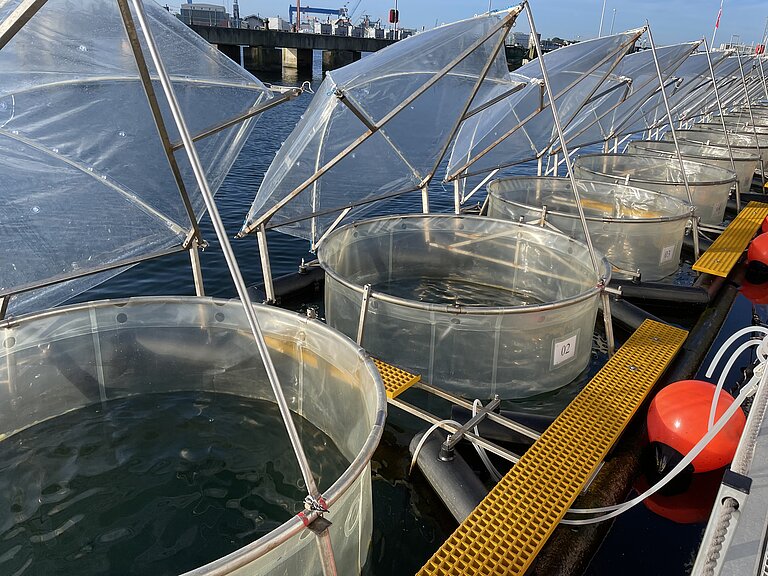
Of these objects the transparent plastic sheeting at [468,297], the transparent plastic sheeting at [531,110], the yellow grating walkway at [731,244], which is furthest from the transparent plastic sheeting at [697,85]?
the transparent plastic sheeting at [468,297]

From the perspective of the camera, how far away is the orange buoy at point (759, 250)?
13475 mm

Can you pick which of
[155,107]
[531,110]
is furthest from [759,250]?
[155,107]

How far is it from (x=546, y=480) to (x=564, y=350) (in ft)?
10.1

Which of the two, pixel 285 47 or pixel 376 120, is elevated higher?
pixel 285 47

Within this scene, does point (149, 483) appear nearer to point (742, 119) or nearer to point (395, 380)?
point (395, 380)

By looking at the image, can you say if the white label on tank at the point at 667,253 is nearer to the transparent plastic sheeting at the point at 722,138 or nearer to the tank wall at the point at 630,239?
the tank wall at the point at 630,239

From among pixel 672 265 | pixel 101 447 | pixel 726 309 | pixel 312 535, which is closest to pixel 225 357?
pixel 101 447

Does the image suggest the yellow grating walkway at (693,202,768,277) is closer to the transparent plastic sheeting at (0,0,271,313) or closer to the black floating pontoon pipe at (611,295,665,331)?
the black floating pontoon pipe at (611,295,665,331)

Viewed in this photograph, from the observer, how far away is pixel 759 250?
13586 mm

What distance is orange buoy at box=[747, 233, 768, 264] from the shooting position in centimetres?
1348

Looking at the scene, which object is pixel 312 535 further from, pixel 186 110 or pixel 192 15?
pixel 192 15

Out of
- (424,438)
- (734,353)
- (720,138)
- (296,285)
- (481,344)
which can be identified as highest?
(720,138)

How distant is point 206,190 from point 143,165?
3.71 meters

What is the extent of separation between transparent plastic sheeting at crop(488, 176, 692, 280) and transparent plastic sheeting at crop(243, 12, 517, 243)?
310cm
